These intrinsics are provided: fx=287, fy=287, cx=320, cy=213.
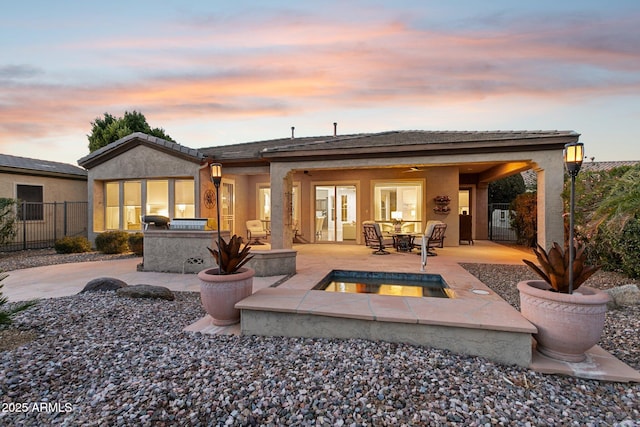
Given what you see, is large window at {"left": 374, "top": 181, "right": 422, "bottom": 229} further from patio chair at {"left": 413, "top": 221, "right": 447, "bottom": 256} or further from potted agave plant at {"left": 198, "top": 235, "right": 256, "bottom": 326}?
potted agave plant at {"left": 198, "top": 235, "right": 256, "bottom": 326}

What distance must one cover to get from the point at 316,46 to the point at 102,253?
957cm

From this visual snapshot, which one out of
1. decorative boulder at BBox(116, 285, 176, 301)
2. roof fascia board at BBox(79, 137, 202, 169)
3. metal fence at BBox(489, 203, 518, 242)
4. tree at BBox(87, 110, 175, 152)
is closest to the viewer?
decorative boulder at BBox(116, 285, 176, 301)

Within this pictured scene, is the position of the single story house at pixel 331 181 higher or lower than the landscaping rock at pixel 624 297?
higher

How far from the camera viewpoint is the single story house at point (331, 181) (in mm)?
7340

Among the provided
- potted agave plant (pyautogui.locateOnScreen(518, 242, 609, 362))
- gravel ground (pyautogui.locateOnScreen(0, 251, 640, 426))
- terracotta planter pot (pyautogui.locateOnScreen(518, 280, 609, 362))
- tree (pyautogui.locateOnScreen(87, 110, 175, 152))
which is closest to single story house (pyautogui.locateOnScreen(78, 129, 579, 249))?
gravel ground (pyautogui.locateOnScreen(0, 251, 640, 426))

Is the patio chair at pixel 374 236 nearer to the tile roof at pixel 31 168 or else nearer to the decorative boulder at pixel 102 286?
the decorative boulder at pixel 102 286

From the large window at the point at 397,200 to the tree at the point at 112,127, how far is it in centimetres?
1543

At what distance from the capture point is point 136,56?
26.9 feet

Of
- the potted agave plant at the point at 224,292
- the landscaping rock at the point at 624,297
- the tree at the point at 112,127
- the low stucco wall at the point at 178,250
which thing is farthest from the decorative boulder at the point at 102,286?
the tree at the point at 112,127

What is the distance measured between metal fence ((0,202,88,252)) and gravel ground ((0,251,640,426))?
1176 cm

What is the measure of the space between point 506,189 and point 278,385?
1865 centimetres

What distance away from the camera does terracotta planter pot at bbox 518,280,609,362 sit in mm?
2412

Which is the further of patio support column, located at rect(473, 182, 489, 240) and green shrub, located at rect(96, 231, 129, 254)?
patio support column, located at rect(473, 182, 489, 240)

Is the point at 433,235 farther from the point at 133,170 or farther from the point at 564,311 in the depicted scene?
the point at 133,170
